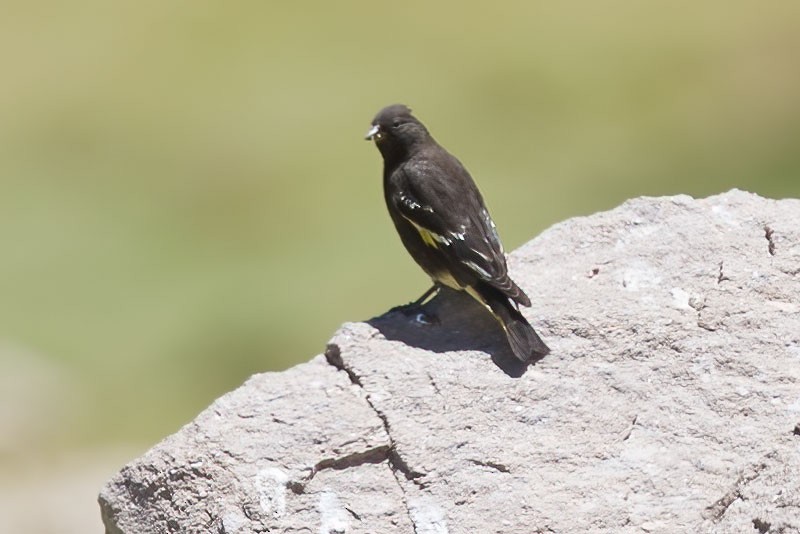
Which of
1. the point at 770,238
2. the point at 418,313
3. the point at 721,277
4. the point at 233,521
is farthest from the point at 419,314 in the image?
the point at 770,238

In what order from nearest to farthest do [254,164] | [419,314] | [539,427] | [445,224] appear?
[539,427] < [419,314] < [445,224] < [254,164]

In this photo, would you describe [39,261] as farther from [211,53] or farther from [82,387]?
[211,53]

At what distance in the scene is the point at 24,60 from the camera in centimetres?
2311

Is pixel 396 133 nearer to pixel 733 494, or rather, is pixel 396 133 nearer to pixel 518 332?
pixel 518 332

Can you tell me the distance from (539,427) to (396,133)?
87.5 inches

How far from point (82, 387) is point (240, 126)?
6.01m

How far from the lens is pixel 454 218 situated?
25.9ft

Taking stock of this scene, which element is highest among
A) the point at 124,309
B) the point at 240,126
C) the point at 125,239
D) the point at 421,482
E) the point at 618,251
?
the point at 240,126

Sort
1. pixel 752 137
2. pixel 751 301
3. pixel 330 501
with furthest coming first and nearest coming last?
1. pixel 752 137
2. pixel 751 301
3. pixel 330 501

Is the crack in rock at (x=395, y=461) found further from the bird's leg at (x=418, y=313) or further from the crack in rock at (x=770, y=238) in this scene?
the crack in rock at (x=770, y=238)

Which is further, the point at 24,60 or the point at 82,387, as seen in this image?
the point at 24,60

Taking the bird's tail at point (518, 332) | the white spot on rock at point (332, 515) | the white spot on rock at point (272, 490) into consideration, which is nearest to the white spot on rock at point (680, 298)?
the bird's tail at point (518, 332)

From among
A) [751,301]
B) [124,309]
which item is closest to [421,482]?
[751,301]

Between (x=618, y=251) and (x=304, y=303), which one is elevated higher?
(x=304, y=303)
